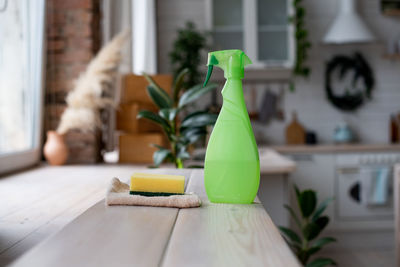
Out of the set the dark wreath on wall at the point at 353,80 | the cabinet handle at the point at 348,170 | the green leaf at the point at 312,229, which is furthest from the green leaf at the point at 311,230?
the dark wreath on wall at the point at 353,80

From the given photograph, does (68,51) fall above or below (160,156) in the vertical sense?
above

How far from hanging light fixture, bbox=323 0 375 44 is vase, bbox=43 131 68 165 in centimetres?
281

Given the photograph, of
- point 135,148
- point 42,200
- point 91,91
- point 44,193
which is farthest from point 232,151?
point 135,148

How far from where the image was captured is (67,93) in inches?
104

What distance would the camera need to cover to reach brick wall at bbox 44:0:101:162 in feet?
8.52

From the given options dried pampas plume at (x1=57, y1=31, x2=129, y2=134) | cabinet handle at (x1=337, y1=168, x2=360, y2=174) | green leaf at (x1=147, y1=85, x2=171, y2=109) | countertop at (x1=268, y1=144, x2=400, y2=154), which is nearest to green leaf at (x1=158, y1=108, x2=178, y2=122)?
green leaf at (x1=147, y1=85, x2=171, y2=109)

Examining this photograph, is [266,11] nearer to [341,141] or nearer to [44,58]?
[341,141]

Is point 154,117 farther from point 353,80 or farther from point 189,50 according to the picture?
point 353,80

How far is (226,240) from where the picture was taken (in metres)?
0.58

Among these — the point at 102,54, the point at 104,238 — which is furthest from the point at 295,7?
the point at 104,238

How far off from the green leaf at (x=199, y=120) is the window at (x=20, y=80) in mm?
855

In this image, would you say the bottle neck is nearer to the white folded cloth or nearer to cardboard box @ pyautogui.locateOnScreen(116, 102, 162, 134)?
the white folded cloth

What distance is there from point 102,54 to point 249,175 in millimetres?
1736

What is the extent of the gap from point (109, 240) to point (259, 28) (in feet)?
12.4
